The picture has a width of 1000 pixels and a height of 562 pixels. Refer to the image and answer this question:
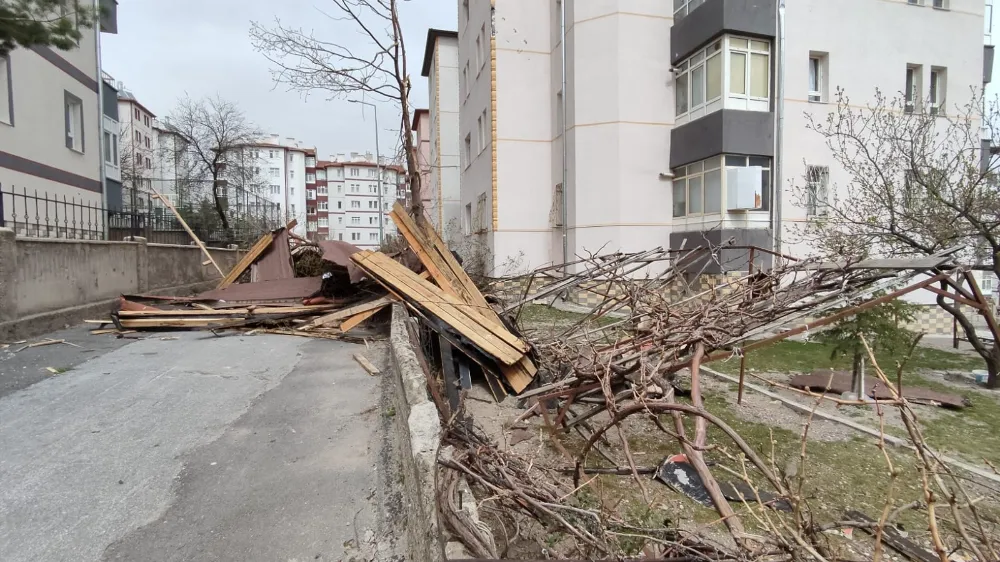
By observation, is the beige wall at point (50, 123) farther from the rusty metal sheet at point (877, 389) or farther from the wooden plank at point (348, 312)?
the rusty metal sheet at point (877, 389)

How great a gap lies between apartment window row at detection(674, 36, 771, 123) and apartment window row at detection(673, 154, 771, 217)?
4.72 ft

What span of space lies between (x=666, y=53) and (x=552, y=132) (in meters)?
4.37

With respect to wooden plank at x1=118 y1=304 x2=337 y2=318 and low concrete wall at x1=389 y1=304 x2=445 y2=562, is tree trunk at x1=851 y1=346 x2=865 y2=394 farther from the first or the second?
wooden plank at x1=118 y1=304 x2=337 y2=318

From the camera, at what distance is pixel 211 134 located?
26828 millimetres

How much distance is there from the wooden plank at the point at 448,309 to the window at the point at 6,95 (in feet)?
38.2

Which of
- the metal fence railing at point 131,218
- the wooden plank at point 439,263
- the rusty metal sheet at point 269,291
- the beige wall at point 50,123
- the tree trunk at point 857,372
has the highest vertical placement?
the beige wall at point 50,123

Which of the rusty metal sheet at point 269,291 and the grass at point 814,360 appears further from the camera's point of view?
the rusty metal sheet at point 269,291

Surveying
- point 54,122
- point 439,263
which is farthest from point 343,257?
point 54,122

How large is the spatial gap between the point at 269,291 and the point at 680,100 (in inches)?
499

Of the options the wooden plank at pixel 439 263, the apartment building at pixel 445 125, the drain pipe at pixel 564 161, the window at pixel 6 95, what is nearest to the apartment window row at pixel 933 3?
the drain pipe at pixel 564 161

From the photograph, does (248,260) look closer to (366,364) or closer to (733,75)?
(366,364)

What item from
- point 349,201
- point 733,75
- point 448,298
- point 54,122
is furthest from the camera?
point 349,201

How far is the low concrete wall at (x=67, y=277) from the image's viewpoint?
7344mm

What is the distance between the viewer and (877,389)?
7.12 m
